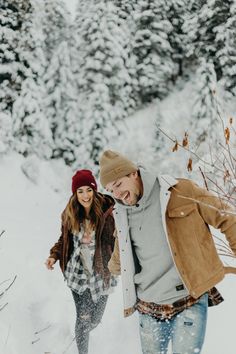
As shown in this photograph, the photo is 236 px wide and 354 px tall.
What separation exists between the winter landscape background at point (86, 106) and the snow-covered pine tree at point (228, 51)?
6 centimetres

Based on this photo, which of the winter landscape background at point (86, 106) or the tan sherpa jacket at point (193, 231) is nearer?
the tan sherpa jacket at point (193, 231)

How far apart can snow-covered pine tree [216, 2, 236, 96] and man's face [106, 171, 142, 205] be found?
23957mm

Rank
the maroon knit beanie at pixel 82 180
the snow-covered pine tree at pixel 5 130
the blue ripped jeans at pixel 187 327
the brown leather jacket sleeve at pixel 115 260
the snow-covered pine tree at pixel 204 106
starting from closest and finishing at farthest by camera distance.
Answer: the blue ripped jeans at pixel 187 327, the brown leather jacket sleeve at pixel 115 260, the maroon knit beanie at pixel 82 180, the snow-covered pine tree at pixel 5 130, the snow-covered pine tree at pixel 204 106

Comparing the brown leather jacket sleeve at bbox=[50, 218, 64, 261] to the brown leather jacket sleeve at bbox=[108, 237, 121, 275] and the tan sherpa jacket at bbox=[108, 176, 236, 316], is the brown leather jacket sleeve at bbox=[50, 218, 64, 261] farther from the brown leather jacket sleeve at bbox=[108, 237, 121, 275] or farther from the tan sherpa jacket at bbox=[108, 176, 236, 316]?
the tan sherpa jacket at bbox=[108, 176, 236, 316]

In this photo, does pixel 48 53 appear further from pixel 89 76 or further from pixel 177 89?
pixel 177 89

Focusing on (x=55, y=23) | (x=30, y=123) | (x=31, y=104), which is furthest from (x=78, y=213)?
(x=55, y=23)

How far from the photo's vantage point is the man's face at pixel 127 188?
2.97m

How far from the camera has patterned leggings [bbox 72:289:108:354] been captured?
4.75 metres

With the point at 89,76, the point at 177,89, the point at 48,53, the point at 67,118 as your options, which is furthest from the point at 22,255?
the point at 177,89

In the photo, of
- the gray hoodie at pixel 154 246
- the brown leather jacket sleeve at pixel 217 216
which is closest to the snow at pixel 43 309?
the gray hoodie at pixel 154 246

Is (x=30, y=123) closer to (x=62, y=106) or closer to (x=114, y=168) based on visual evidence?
(x=62, y=106)

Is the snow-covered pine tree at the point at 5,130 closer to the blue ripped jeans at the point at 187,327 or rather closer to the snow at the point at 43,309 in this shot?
the snow at the point at 43,309

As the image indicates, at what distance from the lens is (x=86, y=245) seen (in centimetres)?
462

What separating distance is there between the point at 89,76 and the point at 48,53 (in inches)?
212
